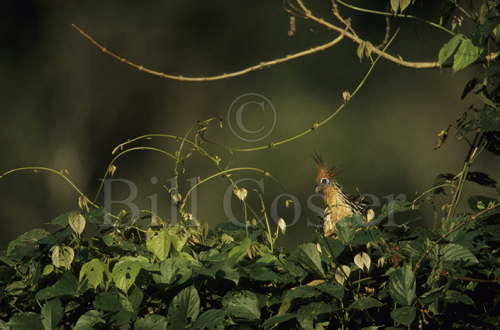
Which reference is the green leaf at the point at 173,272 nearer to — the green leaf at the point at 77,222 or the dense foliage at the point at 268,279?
the dense foliage at the point at 268,279

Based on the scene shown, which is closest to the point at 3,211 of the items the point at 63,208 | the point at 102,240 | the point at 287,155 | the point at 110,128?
the point at 63,208

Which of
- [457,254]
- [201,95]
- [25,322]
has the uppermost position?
[457,254]

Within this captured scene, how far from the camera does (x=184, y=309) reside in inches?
73.8

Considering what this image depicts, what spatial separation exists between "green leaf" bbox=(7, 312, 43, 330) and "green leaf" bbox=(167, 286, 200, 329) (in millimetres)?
313

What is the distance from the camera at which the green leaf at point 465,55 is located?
7.32 ft

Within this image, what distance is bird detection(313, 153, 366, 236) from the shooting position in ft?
10.1

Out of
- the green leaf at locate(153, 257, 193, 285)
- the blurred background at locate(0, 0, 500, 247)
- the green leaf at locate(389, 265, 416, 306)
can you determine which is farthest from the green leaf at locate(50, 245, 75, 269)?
the blurred background at locate(0, 0, 500, 247)

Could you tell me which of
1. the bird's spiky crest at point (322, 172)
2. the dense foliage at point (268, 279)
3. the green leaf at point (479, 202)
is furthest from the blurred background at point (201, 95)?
the dense foliage at point (268, 279)

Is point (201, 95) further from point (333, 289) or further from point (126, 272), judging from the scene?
point (333, 289)

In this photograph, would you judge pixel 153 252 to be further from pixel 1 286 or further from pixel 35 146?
pixel 35 146

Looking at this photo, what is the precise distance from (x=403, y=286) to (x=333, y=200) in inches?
62.0

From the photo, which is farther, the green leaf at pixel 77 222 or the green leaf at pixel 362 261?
the green leaf at pixel 77 222

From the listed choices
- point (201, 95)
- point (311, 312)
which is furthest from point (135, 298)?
point (201, 95)

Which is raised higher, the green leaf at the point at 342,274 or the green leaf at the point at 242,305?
the green leaf at the point at 342,274
